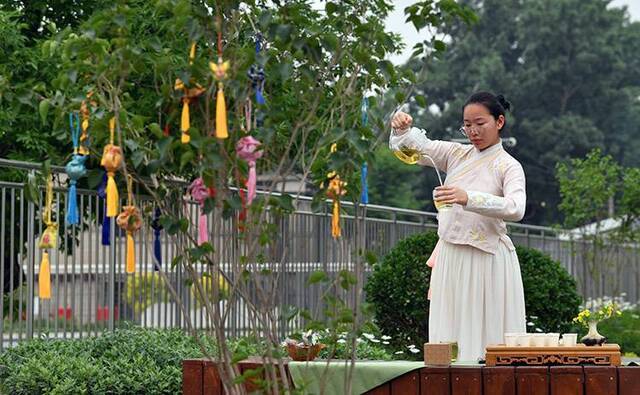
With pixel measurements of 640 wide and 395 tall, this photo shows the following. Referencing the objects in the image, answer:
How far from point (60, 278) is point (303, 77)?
18.2ft

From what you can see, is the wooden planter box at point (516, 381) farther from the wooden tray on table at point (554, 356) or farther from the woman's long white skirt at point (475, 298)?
the woman's long white skirt at point (475, 298)

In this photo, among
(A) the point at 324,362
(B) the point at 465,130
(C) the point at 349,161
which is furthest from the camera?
(B) the point at 465,130

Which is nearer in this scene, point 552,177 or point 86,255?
A: point 86,255

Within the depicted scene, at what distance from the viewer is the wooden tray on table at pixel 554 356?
20.6 feet

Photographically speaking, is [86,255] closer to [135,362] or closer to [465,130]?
[135,362]

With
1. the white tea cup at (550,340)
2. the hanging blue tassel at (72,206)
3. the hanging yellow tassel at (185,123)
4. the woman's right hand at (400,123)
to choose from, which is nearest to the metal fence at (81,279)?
the woman's right hand at (400,123)

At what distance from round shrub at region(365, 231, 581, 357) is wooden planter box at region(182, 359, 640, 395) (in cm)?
578

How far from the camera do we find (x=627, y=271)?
2700cm

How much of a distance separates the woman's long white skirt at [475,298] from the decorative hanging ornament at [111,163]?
2475mm

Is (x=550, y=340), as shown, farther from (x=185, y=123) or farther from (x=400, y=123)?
(x=185, y=123)

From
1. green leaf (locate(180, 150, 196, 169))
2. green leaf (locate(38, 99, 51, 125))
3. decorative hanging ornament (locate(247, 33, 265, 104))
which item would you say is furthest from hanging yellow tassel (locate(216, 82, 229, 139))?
green leaf (locate(38, 99, 51, 125))

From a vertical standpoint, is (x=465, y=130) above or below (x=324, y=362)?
above

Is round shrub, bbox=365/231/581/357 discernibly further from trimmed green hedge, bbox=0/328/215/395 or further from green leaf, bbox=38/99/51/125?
green leaf, bbox=38/99/51/125

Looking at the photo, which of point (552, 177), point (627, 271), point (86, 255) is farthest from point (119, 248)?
point (552, 177)
